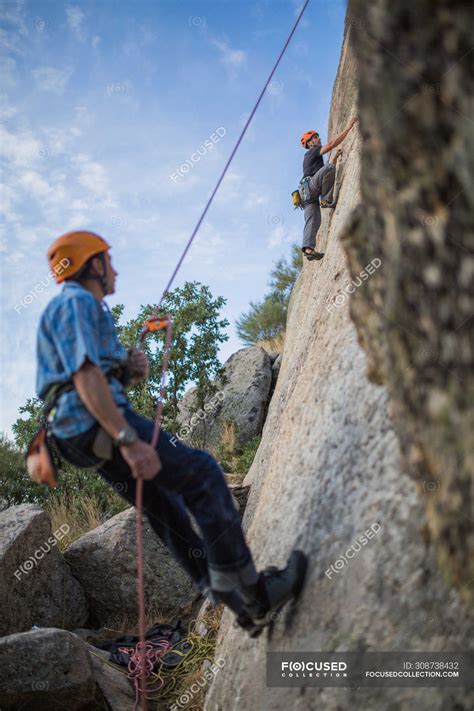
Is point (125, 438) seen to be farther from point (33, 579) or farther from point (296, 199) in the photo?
point (296, 199)

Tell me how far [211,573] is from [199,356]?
28.3 ft

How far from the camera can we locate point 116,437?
2.42 meters

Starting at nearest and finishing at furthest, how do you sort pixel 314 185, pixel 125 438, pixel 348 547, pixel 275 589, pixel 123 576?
1. pixel 125 438
2. pixel 348 547
3. pixel 275 589
4. pixel 123 576
5. pixel 314 185

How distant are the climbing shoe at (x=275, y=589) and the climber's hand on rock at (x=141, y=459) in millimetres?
776

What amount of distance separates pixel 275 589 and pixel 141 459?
0.93 m

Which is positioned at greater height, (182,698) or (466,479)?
(466,479)

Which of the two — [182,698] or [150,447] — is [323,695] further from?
[182,698]

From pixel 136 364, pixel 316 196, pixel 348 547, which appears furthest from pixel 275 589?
pixel 316 196

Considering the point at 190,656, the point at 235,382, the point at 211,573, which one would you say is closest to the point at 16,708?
the point at 190,656

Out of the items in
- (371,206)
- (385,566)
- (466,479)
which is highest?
(371,206)

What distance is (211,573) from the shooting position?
274 cm

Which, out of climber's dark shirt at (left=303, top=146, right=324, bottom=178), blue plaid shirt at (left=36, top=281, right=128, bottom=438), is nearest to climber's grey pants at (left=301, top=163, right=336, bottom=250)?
climber's dark shirt at (left=303, top=146, right=324, bottom=178)

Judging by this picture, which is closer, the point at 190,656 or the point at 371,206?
the point at 371,206

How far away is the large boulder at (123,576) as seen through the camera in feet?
20.0
